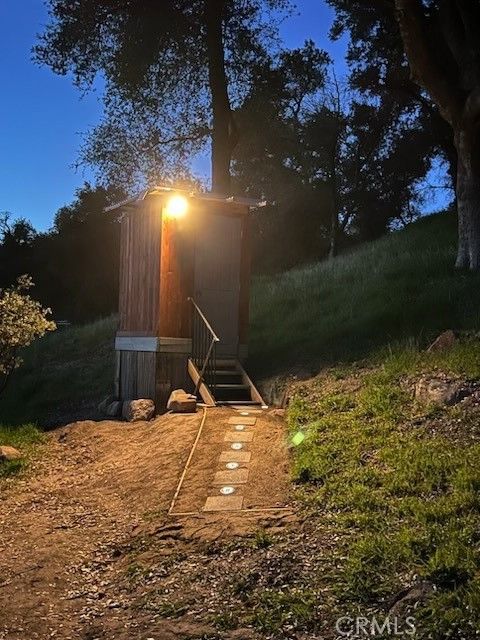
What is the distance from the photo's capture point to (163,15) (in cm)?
1873

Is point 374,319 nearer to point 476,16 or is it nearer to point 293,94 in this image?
point 476,16

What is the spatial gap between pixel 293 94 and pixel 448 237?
8755mm

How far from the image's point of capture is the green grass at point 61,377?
14.5 metres

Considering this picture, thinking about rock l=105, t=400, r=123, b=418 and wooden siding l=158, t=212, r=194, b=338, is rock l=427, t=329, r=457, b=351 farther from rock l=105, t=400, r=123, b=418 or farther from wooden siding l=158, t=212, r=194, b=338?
rock l=105, t=400, r=123, b=418

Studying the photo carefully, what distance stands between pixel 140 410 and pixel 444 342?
16.7ft

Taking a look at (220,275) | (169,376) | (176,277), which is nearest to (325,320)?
(220,275)

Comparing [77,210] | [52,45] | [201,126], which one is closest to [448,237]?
[201,126]

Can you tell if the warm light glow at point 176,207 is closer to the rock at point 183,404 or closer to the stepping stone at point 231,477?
the rock at point 183,404

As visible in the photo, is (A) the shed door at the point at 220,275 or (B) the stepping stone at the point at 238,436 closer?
(B) the stepping stone at the point at 238,436

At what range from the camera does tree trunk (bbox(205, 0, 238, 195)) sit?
18.4 m

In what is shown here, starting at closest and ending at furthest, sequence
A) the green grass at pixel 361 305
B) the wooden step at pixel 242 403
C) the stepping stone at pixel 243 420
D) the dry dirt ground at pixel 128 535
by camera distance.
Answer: the dry dirt ground at pixel 128 535, the stepping stone at pixel 243 420, the wooden step at pixel 242 403, the green grass at pixel 361 305

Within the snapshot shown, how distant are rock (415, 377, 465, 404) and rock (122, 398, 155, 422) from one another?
4.92m

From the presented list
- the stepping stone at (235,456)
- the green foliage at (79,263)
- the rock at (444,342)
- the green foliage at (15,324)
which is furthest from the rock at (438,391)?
the green foliage at (79,263)

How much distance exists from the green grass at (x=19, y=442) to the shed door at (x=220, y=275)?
3724mm
